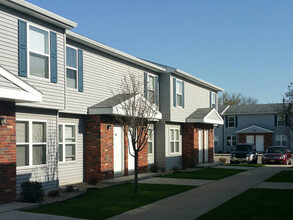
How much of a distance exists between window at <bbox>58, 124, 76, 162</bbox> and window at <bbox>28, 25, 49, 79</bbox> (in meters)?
3.06

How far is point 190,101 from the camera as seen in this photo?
1060 inches

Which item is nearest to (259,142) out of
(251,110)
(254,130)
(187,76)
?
(254,130)

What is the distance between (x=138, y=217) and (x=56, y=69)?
6.56 m

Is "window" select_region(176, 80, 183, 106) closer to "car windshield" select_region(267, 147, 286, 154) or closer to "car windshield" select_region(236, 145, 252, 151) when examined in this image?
"car windshield" select_region(236, 145, 252, 151)

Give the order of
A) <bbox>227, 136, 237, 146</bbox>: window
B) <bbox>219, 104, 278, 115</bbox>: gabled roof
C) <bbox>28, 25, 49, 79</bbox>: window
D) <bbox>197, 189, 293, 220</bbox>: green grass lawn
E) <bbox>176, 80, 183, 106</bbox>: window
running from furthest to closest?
<bbox>227, 136, 237, 146</bbox>: window → <bbox>219, 104, 278, 115</bbox>: gabled roof → <bbox>176, 80, 183, 106</bbox>: window → <bbox>28, 25, 49, 79</bbox>: window → <bbox>197, 189, 293, 220</bbox>: green grass lawn

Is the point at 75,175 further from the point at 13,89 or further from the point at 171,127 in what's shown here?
the point at 171,127

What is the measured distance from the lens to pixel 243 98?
263ft

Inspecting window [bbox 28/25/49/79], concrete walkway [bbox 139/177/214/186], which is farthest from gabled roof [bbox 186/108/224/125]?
window [bbox 28/25/49/79]

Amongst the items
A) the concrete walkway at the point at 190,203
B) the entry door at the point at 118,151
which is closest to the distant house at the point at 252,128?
the entry door at the point at 118,151

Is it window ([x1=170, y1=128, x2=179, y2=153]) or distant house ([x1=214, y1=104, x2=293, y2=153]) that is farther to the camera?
distant house ([x1=214, y1=104, x2=293, y2=153])

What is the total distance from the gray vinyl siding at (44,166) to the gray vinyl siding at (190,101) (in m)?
10.5

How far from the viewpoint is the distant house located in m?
47.8

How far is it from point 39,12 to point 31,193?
19.2 feet

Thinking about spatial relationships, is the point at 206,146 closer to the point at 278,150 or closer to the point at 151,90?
the point at 278,150
